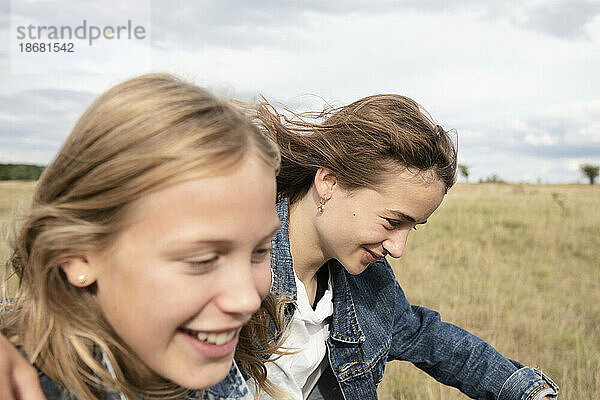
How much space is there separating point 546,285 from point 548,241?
97.0 inches

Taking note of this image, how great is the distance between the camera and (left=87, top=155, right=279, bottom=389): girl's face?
1182 millimetres

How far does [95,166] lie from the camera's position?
4.13 feet

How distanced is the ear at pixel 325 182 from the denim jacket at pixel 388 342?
7.2 inches

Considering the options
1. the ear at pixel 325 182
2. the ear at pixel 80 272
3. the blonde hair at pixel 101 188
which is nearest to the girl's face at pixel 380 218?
the ear at pixel 325 182

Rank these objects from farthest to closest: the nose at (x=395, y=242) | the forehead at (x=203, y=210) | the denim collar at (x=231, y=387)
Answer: the nose at (x=395, y=242) → the denim collar at (x=231, y=387) → the forehead at (x=203, y=210)

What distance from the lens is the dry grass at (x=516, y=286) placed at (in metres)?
3.87

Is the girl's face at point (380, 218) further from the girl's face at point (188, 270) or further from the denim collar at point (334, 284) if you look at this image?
the girl's face at point (188, 270)

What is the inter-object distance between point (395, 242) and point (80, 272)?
1440 mm

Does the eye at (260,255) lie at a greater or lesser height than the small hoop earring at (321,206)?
greater

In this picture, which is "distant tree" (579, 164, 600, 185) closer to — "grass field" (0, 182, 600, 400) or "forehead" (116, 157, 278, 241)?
"grass field" (0, 182, 600, 400)

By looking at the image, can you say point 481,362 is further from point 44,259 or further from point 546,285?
point 546,285

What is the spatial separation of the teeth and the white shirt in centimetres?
101

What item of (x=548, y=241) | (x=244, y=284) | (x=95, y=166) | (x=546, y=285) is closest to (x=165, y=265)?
(x=244, y=284)

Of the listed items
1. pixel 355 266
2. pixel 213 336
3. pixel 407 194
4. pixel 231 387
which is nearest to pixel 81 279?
pixel 213 336
